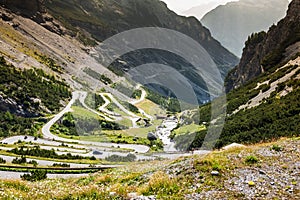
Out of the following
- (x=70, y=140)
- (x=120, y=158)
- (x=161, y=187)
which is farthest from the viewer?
(x=70, y=140)

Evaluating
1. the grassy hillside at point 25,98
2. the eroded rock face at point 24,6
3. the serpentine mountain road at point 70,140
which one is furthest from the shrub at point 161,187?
the eroded rock face at point 24,6

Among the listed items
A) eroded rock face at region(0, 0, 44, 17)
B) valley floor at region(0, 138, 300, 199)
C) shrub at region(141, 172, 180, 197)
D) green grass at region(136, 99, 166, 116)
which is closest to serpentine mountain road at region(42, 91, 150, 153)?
green grass at region(136, 99, 166, 116)

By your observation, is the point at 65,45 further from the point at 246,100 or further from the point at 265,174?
the point at 265,174

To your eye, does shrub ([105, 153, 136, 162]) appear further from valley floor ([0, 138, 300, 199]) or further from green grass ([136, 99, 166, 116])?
green grass ([136, 99, 166, 116])

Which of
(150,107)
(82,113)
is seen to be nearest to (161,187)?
(82,113)

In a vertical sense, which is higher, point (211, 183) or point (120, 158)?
point (211, 183)

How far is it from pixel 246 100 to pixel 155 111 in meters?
103

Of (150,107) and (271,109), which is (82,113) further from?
(271,109)

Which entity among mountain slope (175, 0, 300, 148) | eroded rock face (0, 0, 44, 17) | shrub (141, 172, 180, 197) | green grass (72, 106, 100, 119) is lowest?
green grass (72, 106, 100, 119)

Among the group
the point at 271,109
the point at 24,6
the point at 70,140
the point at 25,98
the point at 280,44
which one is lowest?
the point at 70,140

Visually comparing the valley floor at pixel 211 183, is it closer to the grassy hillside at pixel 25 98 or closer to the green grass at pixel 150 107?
the grassy hillside at pixel 25 98

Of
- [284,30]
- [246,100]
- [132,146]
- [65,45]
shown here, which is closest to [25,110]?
[132,146]

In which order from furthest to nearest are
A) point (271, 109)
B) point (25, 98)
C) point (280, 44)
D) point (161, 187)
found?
point (25, 98)
point (280, 44)
point (271, 109)
point (161, 187)

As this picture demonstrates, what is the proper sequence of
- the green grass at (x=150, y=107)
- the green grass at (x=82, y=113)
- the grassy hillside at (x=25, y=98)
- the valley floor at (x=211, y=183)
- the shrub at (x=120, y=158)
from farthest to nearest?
the green grass at (x=150, y=107), the green grass at (x=82, y=113), the grassy hillside at (x=25, y=98), the shrub at (x=120, y=158), the valley floor at (x=211, y=183)
